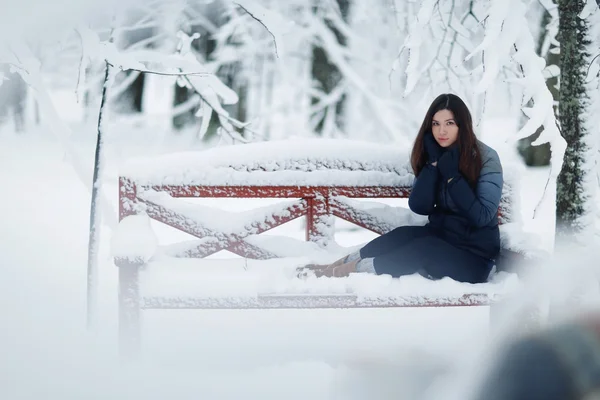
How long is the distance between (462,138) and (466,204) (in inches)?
16.2

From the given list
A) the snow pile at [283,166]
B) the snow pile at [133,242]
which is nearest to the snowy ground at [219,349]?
the snow pile at [133,242]

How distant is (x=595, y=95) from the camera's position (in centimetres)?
400

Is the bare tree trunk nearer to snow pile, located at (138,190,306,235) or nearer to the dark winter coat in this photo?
snow pile, located at (138,190,306,235)

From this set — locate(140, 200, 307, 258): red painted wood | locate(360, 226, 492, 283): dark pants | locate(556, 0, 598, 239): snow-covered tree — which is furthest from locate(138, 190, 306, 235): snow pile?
locate(556, 0, 598, 239): snow-covered tree

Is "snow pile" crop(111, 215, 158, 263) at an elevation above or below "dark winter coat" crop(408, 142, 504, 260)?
below

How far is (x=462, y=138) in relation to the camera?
12.2 feet

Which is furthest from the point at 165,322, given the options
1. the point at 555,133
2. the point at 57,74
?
the point at 57,74

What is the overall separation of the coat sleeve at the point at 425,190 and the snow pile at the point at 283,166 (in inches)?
18.9

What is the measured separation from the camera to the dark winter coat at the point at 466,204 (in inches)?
139

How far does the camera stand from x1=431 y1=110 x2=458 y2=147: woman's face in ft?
12.3

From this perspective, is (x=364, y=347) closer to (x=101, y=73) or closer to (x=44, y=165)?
(x=101, y=73)

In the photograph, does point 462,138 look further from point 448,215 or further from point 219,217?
point 219,217

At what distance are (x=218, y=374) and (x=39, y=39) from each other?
346 cm

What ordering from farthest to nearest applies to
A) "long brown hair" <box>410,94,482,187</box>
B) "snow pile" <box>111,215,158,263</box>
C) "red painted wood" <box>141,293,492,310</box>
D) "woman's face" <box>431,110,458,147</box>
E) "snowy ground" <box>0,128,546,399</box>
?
"woman's face" <box>431,110,458,147</box>
"long brown hair" <box>410,94,482,187</box>
"red painted wood" <box>141,293,492,310</box>
"snow pile" <box>111,215,158,263</box>
"snowy ground" <box>0,128,546,399</box>
